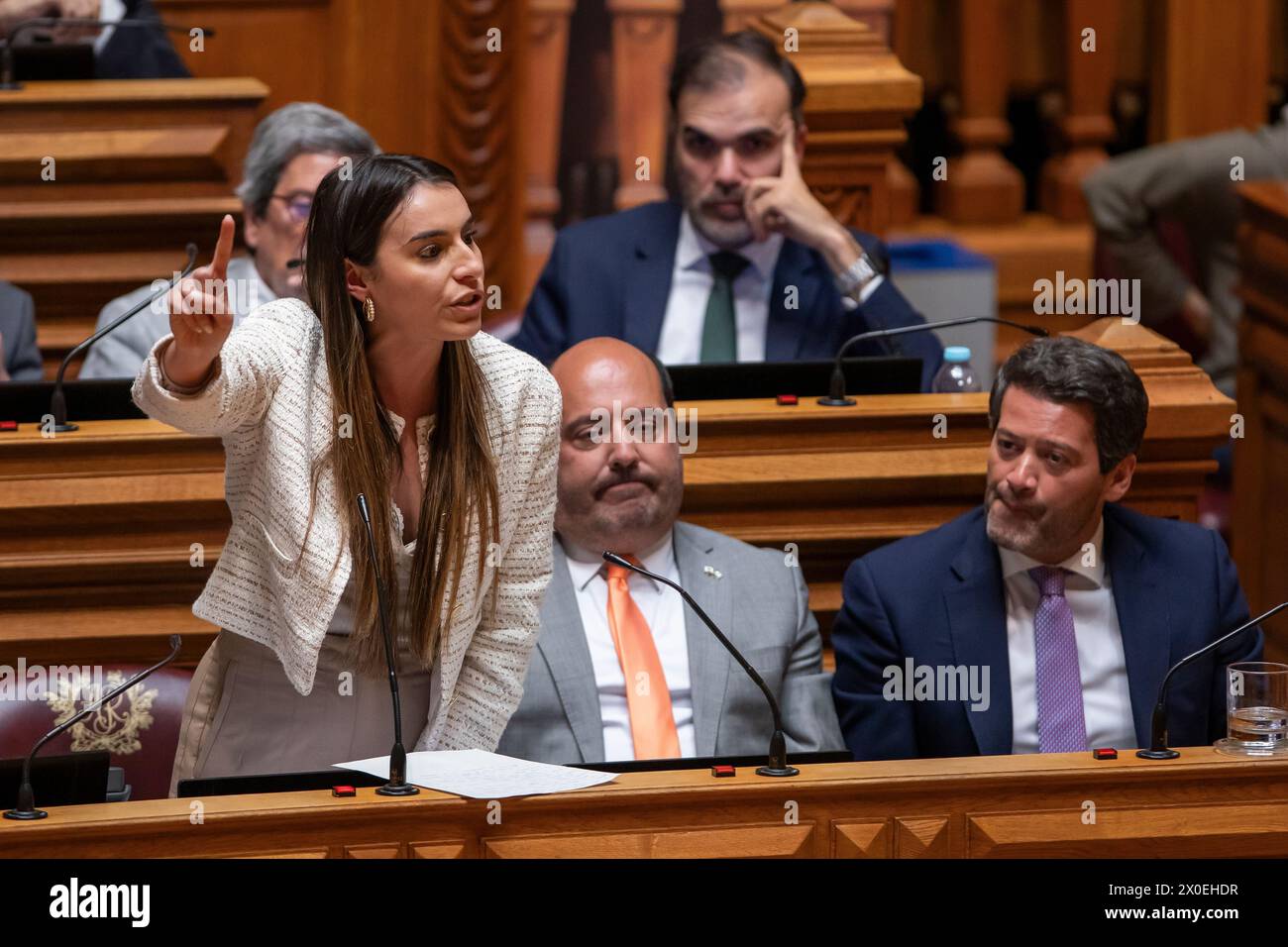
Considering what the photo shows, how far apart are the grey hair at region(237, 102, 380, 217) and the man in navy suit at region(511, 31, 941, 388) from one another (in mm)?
440

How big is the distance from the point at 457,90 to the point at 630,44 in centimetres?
105

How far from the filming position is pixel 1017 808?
86.7 inches

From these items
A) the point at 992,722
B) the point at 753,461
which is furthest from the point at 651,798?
the point at 753,461

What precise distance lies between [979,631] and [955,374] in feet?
2.66

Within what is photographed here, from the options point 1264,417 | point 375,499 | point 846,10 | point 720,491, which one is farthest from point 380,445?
point 846,10

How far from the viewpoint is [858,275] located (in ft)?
12.0

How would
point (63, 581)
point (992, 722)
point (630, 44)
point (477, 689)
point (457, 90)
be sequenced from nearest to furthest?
point (477, 689) < point (992, 722) < point (63, 581) < point (457, 90) < point (630, 44)

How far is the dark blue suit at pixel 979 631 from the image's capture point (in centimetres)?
273

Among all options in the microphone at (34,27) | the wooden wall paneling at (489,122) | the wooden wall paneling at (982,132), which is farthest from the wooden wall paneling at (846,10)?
the microphone at (34,27)

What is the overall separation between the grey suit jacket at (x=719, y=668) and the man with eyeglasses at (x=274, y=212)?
3.44 ft

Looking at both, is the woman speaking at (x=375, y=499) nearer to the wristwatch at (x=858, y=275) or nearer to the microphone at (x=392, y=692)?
the microphone at (x=392, y=692)

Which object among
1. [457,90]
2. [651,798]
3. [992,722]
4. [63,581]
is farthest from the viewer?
[457,90]
